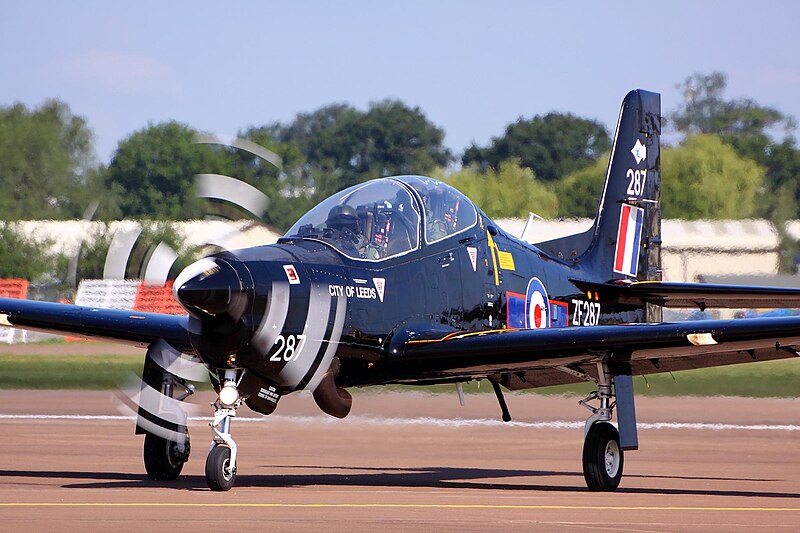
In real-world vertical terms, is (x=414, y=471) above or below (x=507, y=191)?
below

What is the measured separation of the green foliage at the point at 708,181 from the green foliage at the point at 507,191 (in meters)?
4.08

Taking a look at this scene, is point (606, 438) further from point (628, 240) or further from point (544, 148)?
point (544, 148)

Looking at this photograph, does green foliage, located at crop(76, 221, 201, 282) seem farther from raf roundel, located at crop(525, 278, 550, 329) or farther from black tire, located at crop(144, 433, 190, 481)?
raf roundel, located at crop(525, 278, 550, 329)

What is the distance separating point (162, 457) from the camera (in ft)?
46.3

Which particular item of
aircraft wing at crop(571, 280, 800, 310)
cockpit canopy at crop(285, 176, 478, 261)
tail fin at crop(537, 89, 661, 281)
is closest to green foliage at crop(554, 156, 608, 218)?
tail fin at crop(537, 89, 661, 281)

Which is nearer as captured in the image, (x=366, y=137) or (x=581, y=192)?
(x=581, y=192)

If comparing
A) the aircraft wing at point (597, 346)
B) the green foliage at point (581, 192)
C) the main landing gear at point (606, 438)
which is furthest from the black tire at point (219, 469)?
the green foliage at point (581, 192)

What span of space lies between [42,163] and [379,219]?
116 feet

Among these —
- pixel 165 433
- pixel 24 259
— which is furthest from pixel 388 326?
pixel 24 259

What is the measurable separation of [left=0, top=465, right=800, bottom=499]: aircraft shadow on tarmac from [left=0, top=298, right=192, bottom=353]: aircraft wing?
1.44m

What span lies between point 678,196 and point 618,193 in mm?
31610

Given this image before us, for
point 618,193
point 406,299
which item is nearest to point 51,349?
point 618,193

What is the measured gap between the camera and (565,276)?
653 inches

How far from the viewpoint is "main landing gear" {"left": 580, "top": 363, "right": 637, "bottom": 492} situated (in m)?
13.6
